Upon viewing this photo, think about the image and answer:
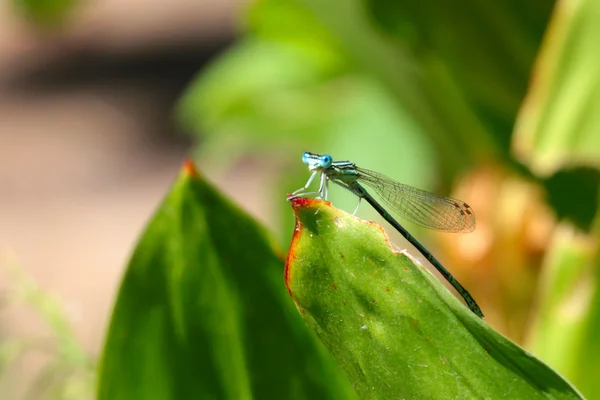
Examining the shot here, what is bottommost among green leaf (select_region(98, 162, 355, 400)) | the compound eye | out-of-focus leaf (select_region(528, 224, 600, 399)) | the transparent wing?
out-of-focus leaf (select_region(528, 224, 600, 399))

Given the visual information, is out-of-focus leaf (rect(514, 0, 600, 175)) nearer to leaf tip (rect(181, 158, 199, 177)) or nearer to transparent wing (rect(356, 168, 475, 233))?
transparent wing (rect(356, 168, 475, 233))

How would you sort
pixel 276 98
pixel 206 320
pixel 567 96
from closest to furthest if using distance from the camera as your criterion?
pixel 206 320, pixel 567 96, pixel 276 98

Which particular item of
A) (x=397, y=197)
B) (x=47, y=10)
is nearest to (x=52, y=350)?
(x=397, y=197)

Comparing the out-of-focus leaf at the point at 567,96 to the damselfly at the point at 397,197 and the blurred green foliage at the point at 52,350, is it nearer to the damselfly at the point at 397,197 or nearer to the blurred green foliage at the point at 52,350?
the damselfly at the point at 397,197

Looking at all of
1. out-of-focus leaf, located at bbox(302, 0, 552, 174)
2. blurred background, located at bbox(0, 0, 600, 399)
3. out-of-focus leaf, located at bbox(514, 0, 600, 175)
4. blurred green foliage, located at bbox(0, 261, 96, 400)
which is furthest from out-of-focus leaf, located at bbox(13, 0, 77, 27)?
out-of-focus leaf, located at bbox(514, 0, 600, 175)

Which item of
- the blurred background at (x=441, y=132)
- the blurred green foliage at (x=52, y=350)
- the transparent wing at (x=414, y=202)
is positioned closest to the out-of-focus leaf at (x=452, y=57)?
the blurred background at (x=441, y=132)

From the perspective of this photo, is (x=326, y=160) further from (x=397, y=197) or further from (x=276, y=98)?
(x=276, y=98)

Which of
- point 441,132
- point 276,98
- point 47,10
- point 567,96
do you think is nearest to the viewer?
point 567,96
